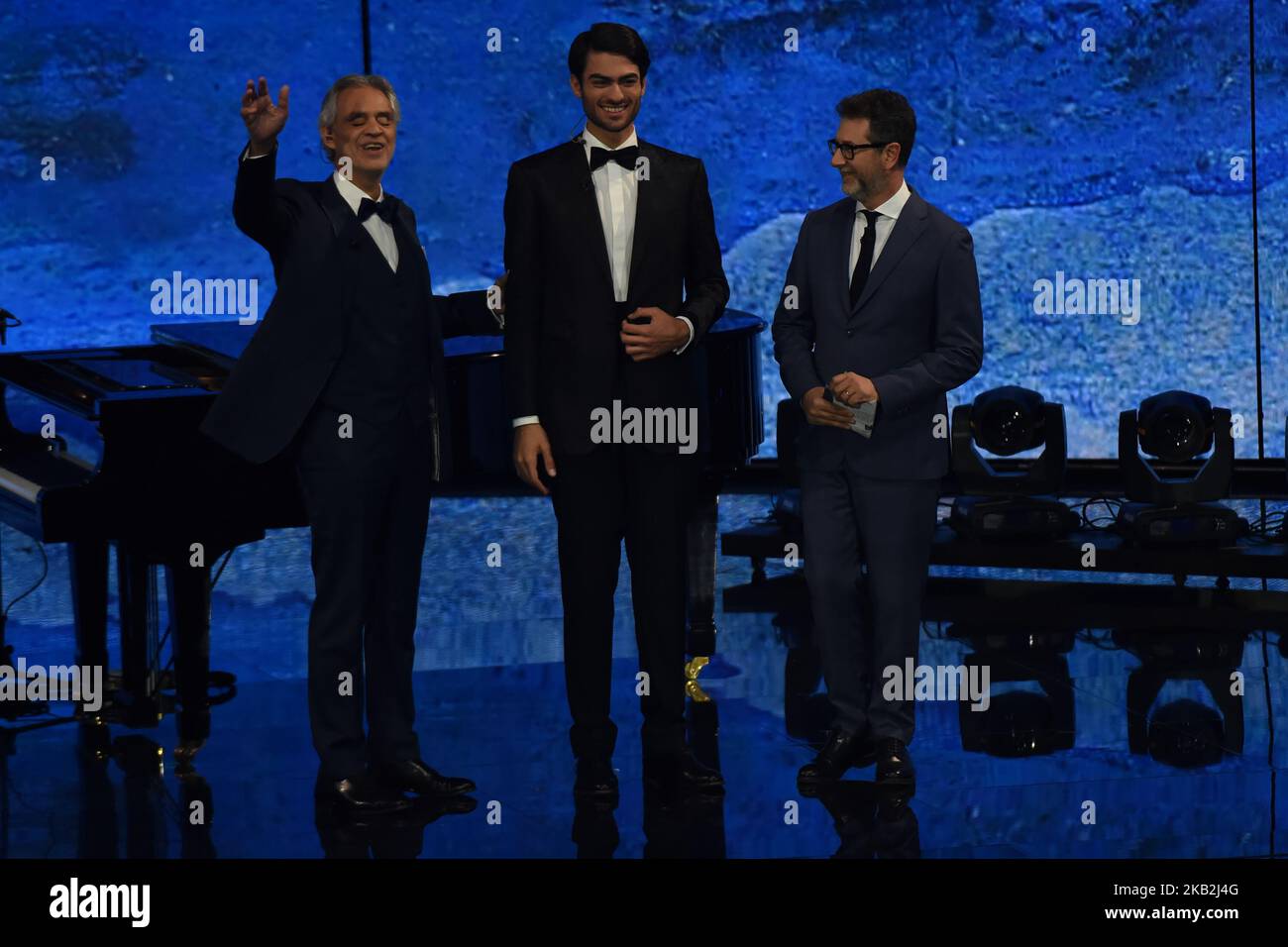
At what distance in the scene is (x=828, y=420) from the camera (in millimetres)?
3258

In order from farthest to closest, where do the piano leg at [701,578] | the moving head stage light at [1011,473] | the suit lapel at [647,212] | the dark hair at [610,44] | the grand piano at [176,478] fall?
the moving head stage light at [1011,473] < the piano leg at [701,578] < the grand piano at [176,478] < the suit lapel at [647,212] < the dark hair at [610,44]

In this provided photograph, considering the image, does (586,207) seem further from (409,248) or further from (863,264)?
(863,264)

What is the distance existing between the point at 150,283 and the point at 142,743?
672cm

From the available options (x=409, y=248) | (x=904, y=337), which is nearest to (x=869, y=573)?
(x=904, y=337)

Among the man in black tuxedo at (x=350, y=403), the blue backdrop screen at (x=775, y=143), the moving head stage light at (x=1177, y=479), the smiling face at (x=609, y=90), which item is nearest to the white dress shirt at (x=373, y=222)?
the man in black tuxedo at (x=350, y=403)

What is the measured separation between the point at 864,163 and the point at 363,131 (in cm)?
105

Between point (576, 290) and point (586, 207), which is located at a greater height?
point (586, 207)

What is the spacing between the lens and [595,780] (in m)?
3.23

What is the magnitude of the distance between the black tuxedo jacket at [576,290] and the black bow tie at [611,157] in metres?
0.03

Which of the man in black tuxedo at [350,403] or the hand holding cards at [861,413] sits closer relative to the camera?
the man in black tuxedo at [350,403]

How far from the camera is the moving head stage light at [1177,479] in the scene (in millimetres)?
5535

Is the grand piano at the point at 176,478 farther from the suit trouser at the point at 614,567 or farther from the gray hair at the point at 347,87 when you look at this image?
the gray hair at the point at 347,87

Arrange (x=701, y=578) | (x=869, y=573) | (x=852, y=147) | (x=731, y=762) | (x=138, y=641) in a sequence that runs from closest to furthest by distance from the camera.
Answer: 1. (x=852, y=147)
2. (x=869, y=573)
3. (x=731, y=762)
4. (x=138, y=641)
5. (x=701, y=578)
